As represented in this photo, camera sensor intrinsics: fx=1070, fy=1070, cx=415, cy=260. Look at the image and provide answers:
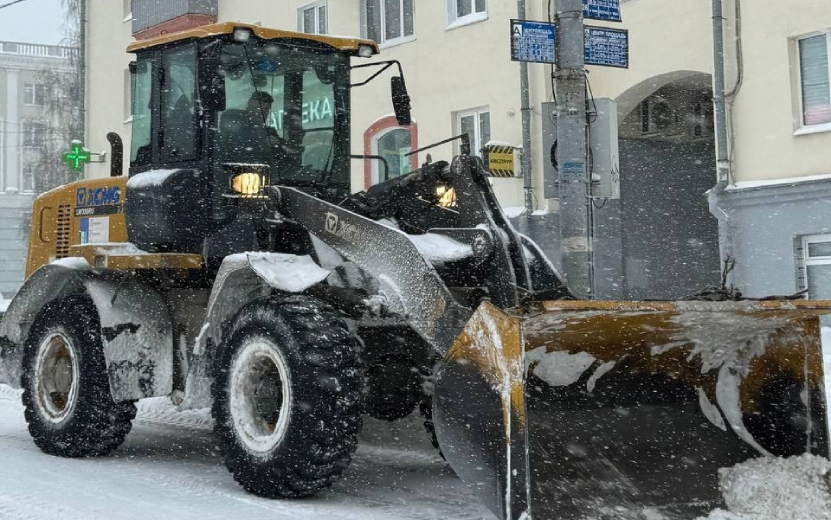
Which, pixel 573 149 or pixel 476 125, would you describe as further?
pixel 476 125

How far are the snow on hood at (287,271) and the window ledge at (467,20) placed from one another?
1103cm

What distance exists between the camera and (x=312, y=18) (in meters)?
19.5

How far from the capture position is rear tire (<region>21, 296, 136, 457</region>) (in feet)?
22.4

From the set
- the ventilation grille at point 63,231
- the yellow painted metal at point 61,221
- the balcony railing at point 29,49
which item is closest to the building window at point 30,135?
the balcony railing at point 29,49

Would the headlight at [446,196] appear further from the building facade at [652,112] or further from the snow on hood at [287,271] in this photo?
the building facade at [652,112]

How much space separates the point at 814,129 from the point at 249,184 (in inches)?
332

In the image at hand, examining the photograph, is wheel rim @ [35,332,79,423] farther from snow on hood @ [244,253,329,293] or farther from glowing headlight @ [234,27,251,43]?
glowing headlight @ [234,27,251,43]

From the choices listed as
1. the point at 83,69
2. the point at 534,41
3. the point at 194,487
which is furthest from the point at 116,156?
the point at 83,69

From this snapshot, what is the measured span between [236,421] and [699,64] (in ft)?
32.5

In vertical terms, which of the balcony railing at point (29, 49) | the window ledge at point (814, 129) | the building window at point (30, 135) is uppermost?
the balcony railing at point (29, 49)

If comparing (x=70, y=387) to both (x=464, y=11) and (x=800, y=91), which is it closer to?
(x=800, y=91)

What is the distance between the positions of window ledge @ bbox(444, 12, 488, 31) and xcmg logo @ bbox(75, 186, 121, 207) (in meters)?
9.53

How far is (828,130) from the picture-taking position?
12.3 m

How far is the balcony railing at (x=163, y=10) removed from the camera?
831 inches
